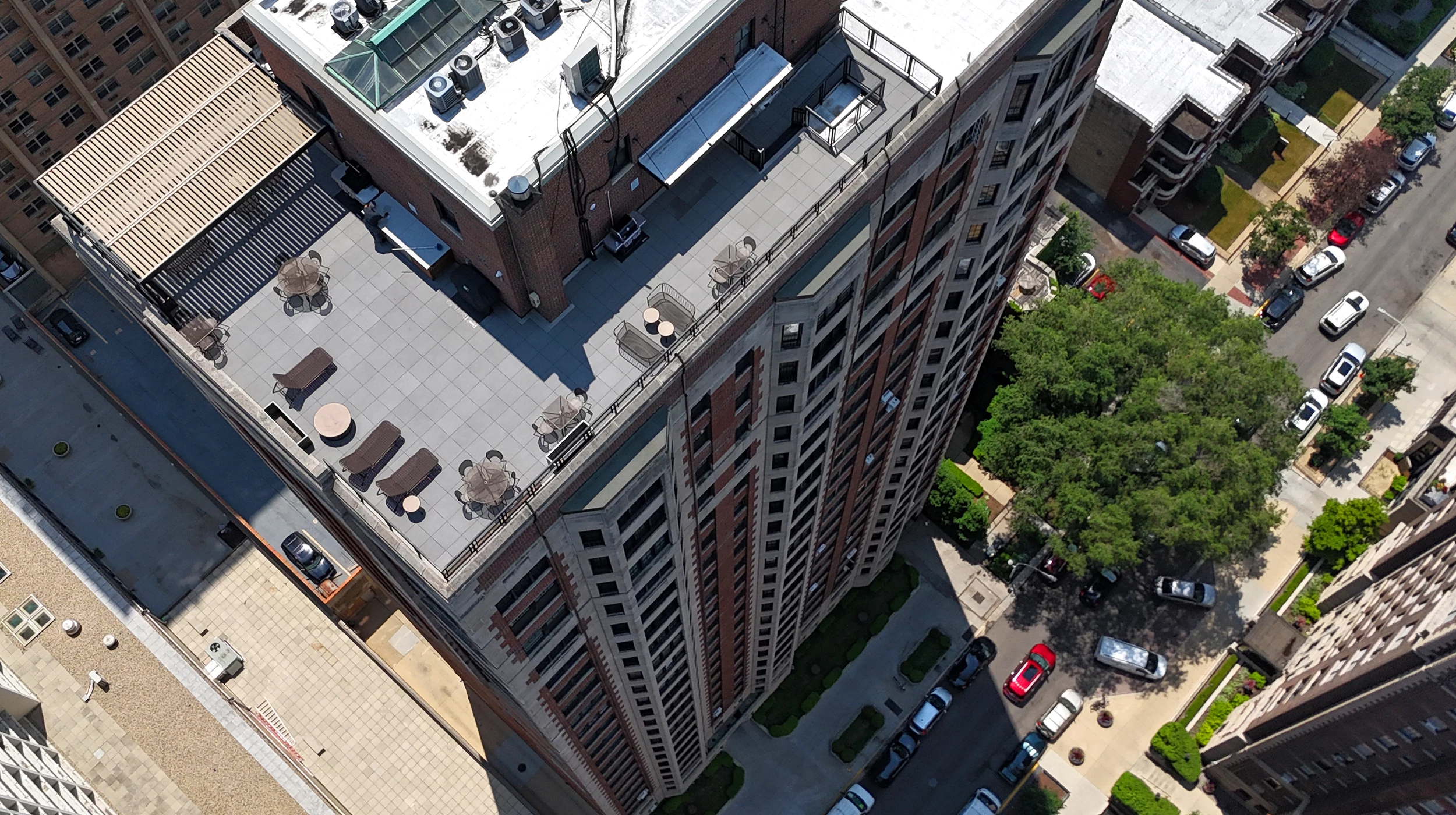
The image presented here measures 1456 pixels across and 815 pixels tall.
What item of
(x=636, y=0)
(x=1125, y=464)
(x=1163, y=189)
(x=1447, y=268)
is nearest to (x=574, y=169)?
(x=636, y=0)

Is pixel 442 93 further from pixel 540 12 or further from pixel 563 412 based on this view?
pixel 563 412

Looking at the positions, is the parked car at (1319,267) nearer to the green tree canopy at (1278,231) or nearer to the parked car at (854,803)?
the green tree canopy at (1278,231)

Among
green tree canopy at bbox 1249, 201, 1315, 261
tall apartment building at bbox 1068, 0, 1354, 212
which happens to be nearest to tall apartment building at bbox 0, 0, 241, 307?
tall apartment building at bbox 1068, 0, 1354, 212

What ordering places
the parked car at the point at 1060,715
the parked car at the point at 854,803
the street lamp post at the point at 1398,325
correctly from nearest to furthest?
the parked car at the point at 854,803 → the parked car at the point at 1060,715 → the street lamp post at the point at 1398,325

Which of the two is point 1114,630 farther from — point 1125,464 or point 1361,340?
point 1361,340

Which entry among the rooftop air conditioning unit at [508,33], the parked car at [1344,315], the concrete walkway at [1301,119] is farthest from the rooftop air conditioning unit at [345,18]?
the concrete walkway at [1301,119]
